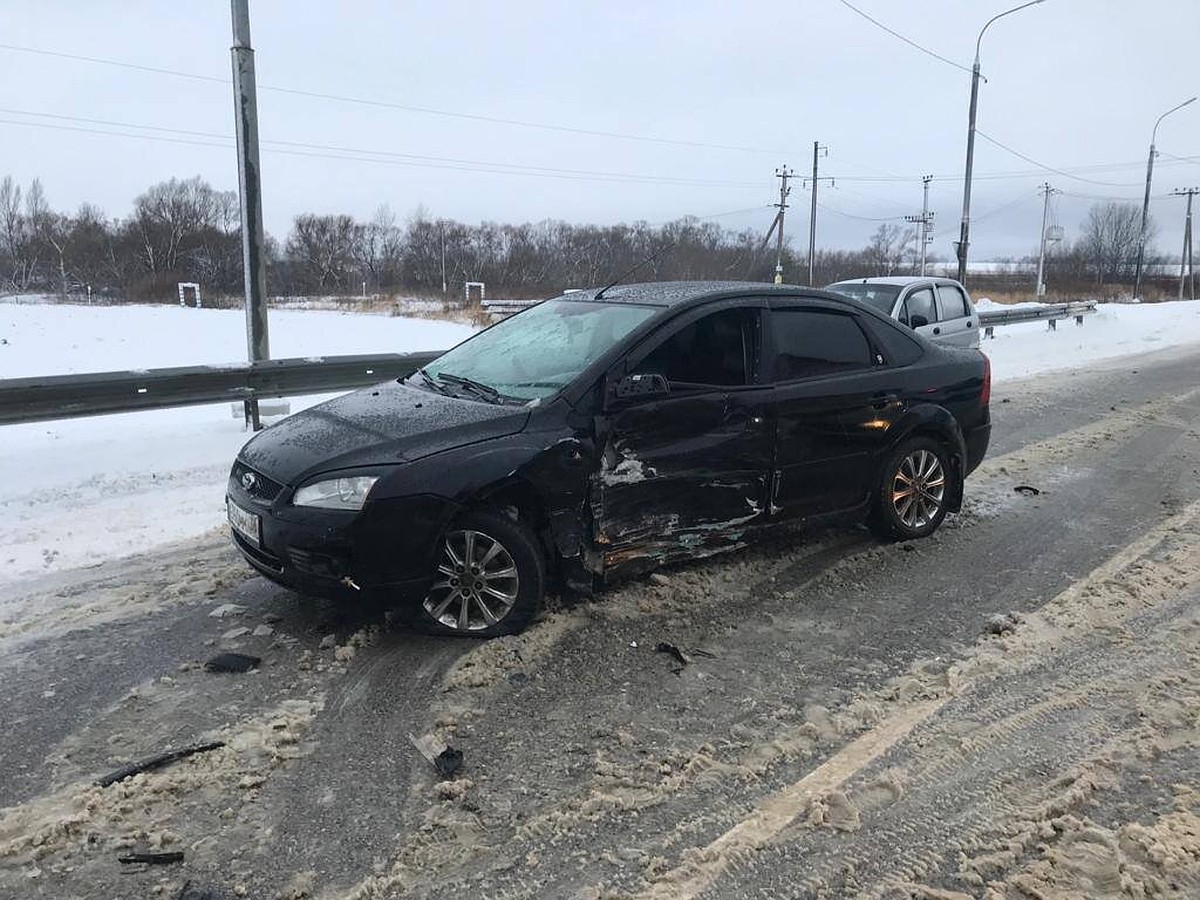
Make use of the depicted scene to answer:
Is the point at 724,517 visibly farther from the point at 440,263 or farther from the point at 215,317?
the point at 440,263

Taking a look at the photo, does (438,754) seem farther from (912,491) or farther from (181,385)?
(181,385)

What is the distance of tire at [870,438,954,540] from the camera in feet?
18.2

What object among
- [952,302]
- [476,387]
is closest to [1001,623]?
[476,387]

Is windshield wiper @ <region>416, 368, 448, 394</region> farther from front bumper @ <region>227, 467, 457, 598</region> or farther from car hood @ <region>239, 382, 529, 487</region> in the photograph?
front bumper @ <region>227, 467, 457, 598</region>

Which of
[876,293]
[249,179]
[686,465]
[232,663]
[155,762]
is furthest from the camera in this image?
[876,293]

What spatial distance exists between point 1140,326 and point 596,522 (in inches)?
1047

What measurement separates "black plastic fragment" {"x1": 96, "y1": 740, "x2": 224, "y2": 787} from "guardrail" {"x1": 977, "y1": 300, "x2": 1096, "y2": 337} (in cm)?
1752

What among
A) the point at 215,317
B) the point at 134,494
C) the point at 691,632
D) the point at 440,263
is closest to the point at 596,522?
the point at 691,632

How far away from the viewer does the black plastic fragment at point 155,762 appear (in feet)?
10.0

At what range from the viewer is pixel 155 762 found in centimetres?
315

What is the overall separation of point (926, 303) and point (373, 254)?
8773 centimetres

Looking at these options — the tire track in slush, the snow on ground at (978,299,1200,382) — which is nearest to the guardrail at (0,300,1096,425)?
the tire track in slush

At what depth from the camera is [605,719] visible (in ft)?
11.4

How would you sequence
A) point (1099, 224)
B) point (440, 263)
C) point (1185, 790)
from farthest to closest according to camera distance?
point (440, 263) < point (1099, 224) < point (1185, 790)
